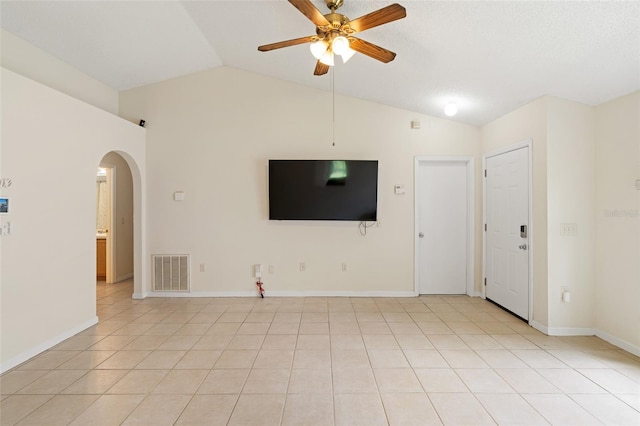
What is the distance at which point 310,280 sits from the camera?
446 cm

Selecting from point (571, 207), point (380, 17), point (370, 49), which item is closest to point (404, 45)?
point (370, 49)

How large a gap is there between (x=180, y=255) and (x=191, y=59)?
9.19 ft

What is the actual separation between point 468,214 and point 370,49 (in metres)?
3.16

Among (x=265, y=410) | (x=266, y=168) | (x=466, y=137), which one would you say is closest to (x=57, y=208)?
(x=266, y=168)

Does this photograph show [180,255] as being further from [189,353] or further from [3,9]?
[3,9]

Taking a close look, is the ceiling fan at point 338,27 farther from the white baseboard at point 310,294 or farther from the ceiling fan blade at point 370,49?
the white baseboard at point 310,294

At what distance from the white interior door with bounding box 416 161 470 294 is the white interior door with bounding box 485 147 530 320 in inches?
14.0

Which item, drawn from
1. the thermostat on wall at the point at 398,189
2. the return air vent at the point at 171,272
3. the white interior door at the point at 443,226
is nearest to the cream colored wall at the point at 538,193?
the white interior door at the point at 443,226

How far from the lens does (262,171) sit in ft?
14.5

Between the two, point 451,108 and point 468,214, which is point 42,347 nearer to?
point 451,108

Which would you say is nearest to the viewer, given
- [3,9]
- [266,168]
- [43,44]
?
[3,9]

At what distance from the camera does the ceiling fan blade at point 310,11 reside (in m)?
1.88

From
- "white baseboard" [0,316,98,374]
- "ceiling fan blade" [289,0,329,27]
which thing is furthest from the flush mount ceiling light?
"white baseboard" [0,316,98,374]

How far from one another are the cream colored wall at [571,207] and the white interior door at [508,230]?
1.00 feet
